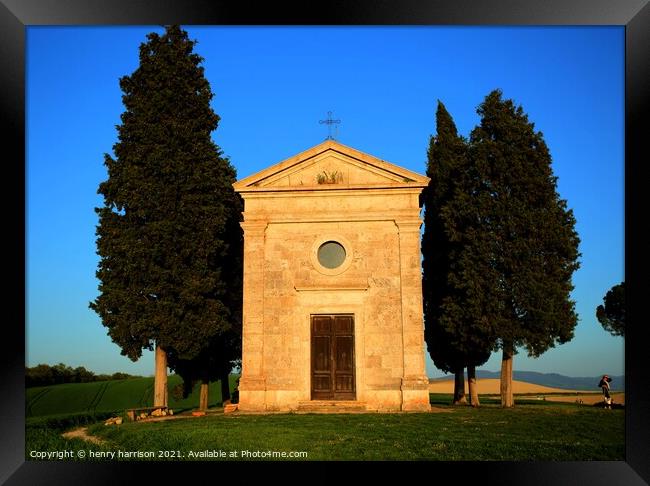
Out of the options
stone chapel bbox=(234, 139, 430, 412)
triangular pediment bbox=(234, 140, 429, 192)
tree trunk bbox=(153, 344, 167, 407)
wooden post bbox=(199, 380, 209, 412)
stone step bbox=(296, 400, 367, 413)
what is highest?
triangular pediment bbox=(234, 140, 429, 192)

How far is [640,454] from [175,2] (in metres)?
11.3

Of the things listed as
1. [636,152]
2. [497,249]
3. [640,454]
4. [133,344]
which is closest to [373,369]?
[497,249]

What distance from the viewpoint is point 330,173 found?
74.1 ft

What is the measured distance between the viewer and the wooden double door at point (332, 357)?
70.1 ft

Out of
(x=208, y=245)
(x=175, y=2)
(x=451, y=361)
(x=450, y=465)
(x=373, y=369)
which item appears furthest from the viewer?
(x=451, y=361)

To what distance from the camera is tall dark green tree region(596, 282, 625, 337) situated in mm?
34219

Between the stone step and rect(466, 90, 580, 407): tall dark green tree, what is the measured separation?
5220 mm

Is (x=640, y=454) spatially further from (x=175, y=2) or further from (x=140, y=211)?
(x=140, y=211)

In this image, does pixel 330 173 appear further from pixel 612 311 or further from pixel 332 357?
pixel 612 311

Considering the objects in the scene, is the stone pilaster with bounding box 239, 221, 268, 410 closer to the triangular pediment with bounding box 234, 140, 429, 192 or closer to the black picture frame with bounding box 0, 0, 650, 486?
the triangular pediment with bounding box 234, 140, 429, 192

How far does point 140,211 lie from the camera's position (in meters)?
22.2

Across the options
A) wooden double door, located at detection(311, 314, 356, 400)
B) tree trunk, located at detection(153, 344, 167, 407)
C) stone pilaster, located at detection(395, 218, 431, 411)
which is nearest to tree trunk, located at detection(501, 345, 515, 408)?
stone pilaster, located at detection(395, 218, 431, 411)

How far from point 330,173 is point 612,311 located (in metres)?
19.1

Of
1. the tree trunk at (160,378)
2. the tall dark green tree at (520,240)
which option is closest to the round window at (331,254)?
the tall dark green tree at (520,240)
